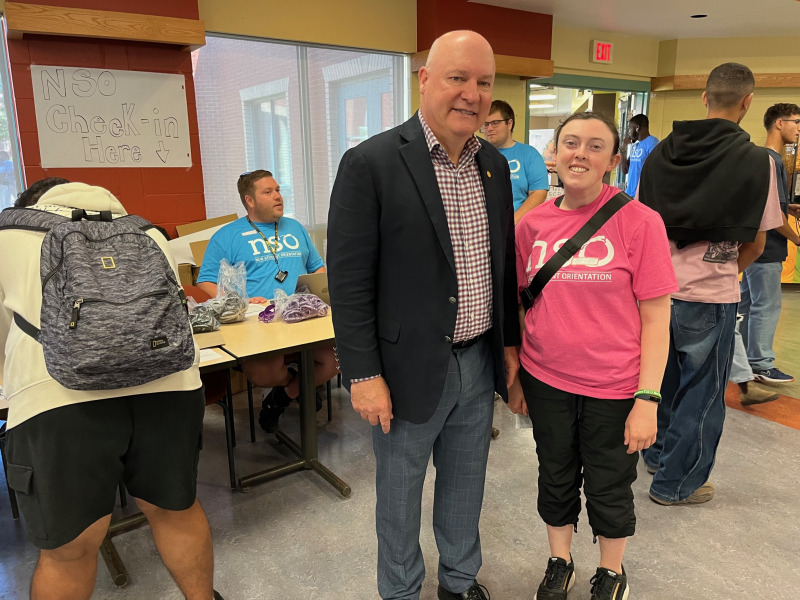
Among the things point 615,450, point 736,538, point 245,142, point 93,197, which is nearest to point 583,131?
point 615,450

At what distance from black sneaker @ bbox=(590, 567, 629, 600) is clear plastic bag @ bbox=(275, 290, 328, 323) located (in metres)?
1.58

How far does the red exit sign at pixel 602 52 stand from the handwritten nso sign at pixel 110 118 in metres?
4.73

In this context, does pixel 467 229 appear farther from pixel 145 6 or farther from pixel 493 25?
pixel 493 25

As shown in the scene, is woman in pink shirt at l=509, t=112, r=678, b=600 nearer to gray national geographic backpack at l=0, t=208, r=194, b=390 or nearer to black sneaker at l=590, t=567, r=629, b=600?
black sneaker at l=590, t=567, r=629, b=600

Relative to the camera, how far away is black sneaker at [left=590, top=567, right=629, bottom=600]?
1.69 metres

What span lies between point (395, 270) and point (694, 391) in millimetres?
1513

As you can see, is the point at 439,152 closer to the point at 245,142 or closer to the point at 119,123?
the point at 119,123

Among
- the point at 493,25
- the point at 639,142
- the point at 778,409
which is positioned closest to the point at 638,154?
the point at 639,142

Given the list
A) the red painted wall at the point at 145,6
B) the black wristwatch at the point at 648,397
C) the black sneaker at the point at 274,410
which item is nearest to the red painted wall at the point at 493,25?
the red painted wall at the point at 145,6

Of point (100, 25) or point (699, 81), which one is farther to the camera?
point (699, 81)

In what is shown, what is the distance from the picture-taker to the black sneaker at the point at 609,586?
169 cm

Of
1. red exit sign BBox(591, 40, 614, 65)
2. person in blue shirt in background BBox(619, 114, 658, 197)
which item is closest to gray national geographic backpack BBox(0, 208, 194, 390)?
person in blue shirt in background BBox(619, 114, 658, 197)

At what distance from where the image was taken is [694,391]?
2.25m

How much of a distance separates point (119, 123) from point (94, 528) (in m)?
3.03
